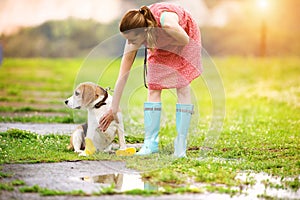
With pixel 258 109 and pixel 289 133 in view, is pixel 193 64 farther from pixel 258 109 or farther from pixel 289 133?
pixel 258 109

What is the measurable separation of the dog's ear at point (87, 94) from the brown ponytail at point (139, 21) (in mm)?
708

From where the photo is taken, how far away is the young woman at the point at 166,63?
17.3 ft

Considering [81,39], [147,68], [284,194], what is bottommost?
[284,194]

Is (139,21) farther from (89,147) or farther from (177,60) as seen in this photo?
(89,147)

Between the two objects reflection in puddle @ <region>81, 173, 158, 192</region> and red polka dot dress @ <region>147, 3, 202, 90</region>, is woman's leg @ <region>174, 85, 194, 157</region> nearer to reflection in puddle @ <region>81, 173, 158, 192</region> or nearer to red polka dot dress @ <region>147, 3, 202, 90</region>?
red polka dot dress @ <region>147, 3, 202, 90</region>

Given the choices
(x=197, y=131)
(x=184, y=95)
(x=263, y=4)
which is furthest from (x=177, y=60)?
(x=263, y=4)

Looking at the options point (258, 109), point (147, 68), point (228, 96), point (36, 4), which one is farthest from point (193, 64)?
point (36, 4)

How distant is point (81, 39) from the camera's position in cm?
2169

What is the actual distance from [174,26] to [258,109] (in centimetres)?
534

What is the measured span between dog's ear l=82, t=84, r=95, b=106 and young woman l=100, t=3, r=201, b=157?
209 mm

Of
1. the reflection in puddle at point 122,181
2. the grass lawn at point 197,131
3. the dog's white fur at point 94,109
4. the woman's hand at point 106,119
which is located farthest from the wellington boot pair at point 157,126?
the reflection in puddle at point 122,181

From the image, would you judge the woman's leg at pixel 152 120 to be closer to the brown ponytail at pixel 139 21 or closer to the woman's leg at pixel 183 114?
the woman's leg at pixel 183 114

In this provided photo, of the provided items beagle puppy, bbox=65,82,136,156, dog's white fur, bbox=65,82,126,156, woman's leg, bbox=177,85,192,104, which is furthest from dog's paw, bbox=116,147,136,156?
woman's leg, bbox=177,85,192,104

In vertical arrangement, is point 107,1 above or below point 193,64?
above
